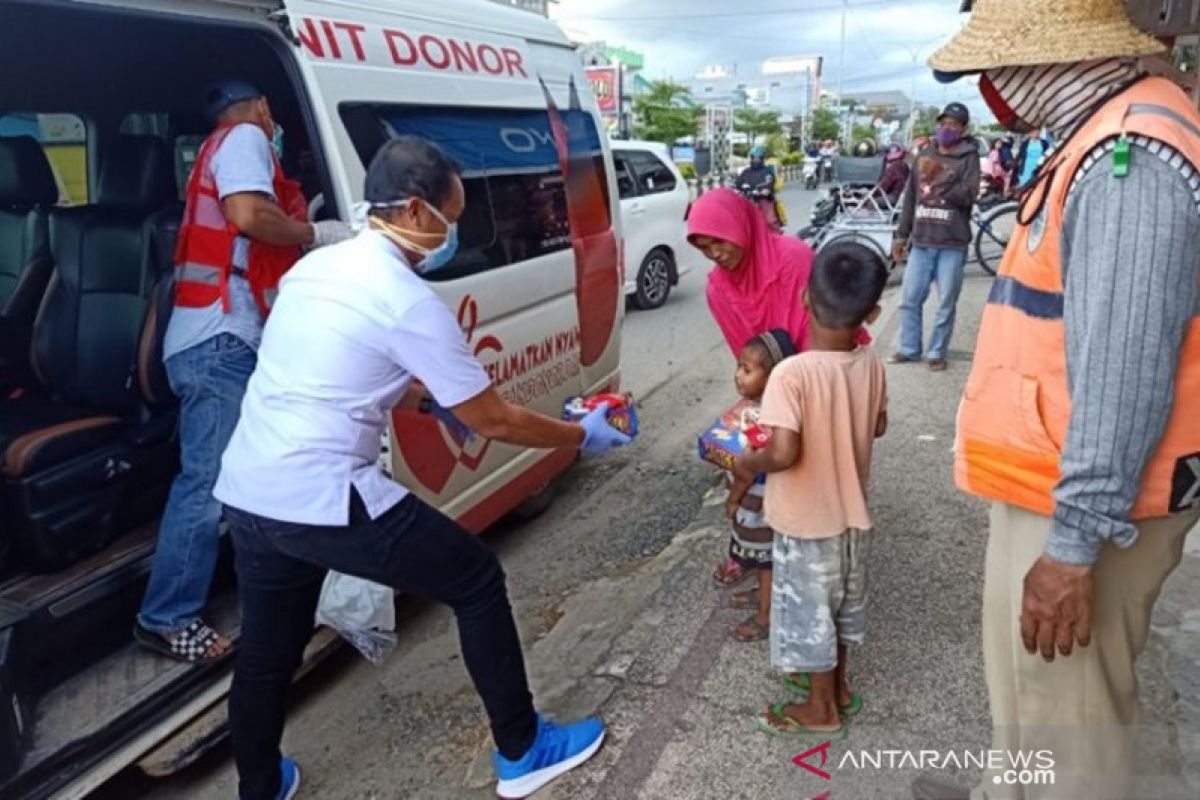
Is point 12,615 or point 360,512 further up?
point 360,512

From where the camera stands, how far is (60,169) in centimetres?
424

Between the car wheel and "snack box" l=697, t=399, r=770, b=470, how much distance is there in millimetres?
6334

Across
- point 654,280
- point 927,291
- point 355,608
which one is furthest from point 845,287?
point 654,280

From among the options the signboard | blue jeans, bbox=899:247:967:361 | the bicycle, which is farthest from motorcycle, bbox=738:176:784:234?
the signboard

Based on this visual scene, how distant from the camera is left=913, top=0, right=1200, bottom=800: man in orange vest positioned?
1.30m

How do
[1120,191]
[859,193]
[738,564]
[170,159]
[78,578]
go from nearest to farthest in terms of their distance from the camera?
[1120,191]
[78,578]
[738,564]
[170,159]
[859,193]

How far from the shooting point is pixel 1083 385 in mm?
1353

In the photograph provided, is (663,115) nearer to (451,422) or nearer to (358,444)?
(451,422)

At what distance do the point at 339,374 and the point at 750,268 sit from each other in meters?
1.41

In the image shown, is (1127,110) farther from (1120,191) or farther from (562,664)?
(562,664)

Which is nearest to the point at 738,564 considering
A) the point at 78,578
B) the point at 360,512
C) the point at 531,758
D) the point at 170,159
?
the point at 531,758

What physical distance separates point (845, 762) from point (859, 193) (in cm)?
1004

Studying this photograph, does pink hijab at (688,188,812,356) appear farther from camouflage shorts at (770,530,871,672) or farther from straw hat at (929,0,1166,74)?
straw hat at (929,0,1166,74)

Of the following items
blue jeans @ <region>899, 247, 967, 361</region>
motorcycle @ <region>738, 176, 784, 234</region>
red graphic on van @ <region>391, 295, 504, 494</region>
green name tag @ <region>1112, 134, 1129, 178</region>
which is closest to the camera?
green name tag @ <region>1112, 134, 1129, 178</region>
